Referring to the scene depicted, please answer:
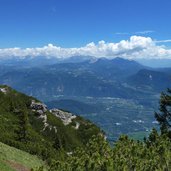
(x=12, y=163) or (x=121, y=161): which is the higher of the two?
(x=121, y=161)

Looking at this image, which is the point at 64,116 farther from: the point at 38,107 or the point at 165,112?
the point at 165,112

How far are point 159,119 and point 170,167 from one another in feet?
96.3

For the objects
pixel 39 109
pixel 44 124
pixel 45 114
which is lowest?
pixel 44 124

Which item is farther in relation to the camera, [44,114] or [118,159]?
[44,114]

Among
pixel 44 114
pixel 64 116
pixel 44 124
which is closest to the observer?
pixel 44 124

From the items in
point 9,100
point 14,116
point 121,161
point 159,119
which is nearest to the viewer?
point 121,161

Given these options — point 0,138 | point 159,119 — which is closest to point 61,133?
point 0,138

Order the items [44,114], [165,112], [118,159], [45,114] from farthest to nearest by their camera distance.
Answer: [45,114], [44,114], [165,112], [118,159]

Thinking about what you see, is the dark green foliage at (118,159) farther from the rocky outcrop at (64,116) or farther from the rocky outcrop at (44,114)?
the rocky outcrop at (64,116)

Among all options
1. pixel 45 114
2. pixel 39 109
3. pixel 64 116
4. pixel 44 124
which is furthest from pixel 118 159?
pixel 64 116

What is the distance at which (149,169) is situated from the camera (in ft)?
113

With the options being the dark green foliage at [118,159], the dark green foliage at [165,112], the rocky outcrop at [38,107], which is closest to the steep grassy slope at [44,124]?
the rocky outcrop at [38,107]

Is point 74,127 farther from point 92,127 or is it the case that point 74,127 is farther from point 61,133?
point 61,133

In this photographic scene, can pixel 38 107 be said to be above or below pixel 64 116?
above
